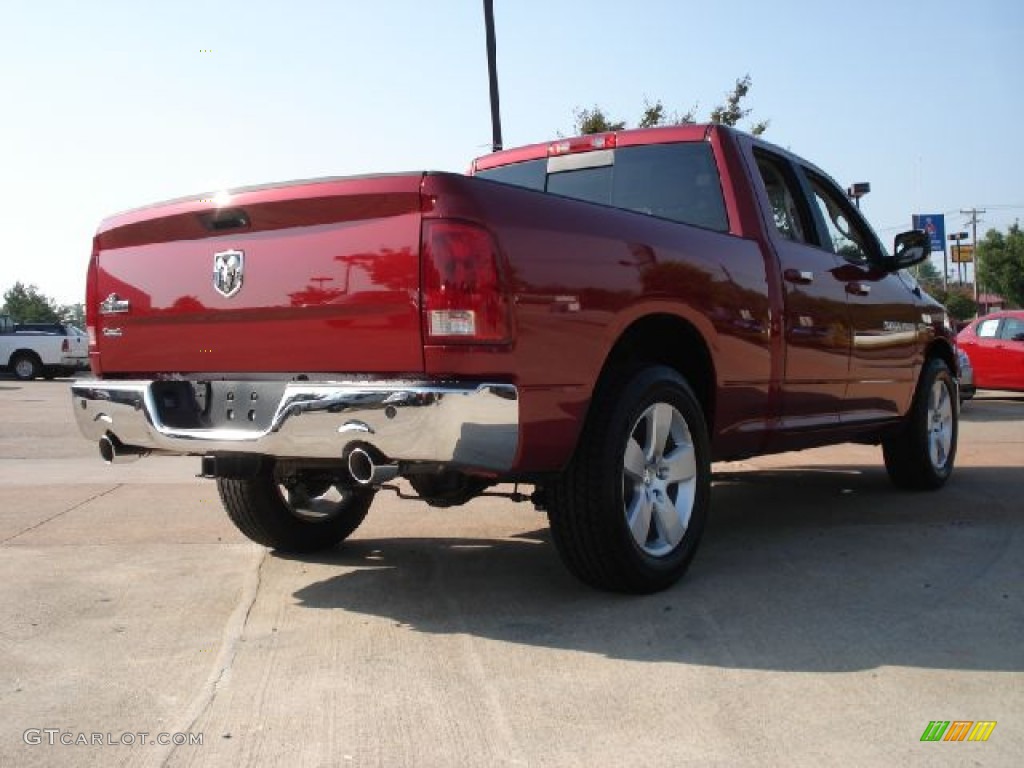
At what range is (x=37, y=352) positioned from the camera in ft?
89.4

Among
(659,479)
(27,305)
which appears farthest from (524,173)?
(27,305)

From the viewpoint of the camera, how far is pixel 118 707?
2.98 metres

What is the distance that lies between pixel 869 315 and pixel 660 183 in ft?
5.10

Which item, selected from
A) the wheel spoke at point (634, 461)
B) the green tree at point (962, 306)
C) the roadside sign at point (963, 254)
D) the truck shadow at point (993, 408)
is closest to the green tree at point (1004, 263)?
the roadside sign at point (963, 254)

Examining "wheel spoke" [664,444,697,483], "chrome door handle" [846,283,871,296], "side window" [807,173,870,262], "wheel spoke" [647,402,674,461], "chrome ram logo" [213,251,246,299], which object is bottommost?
"wheel spoke" [664,444,697,483]

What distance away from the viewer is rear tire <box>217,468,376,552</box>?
15.8 ft

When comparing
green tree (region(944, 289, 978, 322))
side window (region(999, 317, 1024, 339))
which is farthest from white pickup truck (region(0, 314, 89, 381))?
green tree (region(944, 289, 978, 322))

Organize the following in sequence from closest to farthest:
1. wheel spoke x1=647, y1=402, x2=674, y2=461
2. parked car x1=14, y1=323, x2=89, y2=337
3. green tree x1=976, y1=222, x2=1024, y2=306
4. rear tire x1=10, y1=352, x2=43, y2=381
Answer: wheel spoke x1=647, y1=402, x2=674, y2=461
rear tire x1=10, y1=352, x2=43, y2=381
parked car x1=14, y1=323, x2=89, y2=337
green tree x1=976, y1=222, x2=1024, y2=306

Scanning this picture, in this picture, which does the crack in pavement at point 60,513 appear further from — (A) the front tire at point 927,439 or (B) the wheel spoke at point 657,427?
(A) the front tire at point 927,439

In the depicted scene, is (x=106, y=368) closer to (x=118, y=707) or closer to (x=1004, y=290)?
(x=118, y=707)

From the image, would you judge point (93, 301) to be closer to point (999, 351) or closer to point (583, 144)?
point (583, 144)

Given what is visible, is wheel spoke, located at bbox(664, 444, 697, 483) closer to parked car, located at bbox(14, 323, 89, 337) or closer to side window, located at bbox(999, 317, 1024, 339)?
side window, located at bbox(999, 317, 1024, 339)

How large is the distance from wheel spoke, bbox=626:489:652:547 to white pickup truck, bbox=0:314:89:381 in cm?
2630

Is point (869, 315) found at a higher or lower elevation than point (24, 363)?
higher
